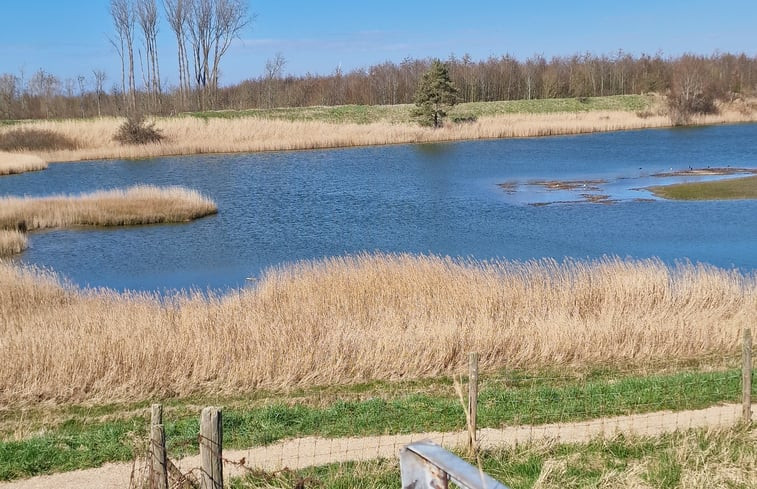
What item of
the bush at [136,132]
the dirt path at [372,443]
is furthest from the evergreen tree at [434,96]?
the dirt path at [372,443]

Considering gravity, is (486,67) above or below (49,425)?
above

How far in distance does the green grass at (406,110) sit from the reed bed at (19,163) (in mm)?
14204

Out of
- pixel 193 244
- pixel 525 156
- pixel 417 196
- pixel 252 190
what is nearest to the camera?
pixel 193 244

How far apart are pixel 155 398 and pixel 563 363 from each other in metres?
5.43

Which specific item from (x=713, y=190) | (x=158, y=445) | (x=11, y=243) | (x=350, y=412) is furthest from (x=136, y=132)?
(x=158, y=445)

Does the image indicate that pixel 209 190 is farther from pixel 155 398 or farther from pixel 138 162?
pixel 155 398

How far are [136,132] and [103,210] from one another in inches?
958

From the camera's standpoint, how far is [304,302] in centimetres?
1318

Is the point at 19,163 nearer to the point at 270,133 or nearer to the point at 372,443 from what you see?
the point at 270,133

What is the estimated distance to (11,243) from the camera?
21969 mm

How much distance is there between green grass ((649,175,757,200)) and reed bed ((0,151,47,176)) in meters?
30.9

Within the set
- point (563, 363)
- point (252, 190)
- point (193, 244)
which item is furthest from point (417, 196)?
point (563, 363)

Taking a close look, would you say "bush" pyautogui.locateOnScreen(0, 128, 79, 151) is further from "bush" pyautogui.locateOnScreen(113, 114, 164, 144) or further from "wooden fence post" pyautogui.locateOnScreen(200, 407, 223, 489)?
"wooden fence post" pyautogui.locateOnScreen(200, 407, 223, 489)

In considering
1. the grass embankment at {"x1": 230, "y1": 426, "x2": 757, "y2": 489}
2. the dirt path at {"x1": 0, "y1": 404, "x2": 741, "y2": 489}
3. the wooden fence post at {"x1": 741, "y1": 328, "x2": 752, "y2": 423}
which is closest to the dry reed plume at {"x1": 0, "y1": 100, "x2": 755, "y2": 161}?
the dirt path at {"x1": 0, "y1": 404, "x2": 741, "y2": 489}
